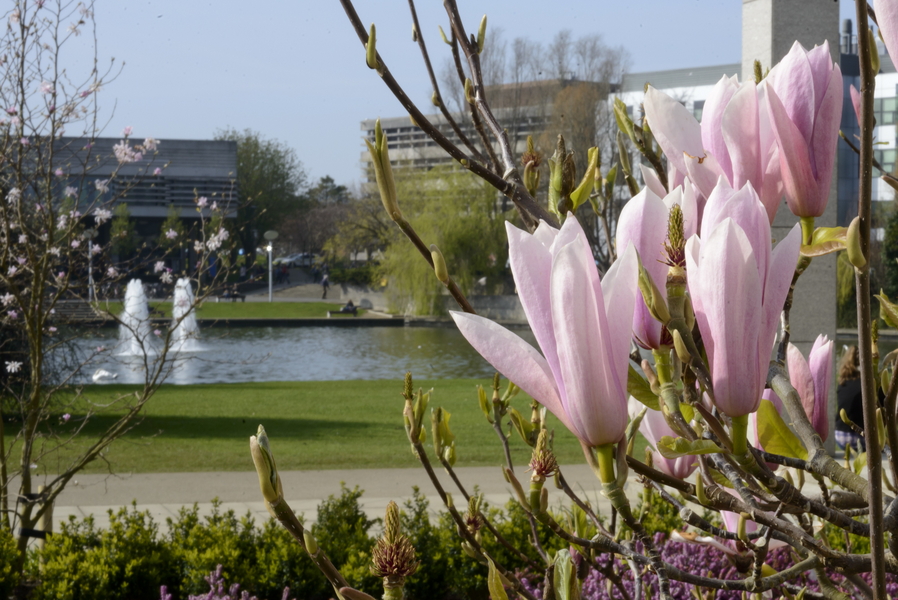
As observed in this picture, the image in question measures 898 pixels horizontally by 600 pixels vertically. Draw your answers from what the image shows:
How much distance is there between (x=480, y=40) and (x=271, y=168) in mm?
53182

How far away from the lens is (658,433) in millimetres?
1022

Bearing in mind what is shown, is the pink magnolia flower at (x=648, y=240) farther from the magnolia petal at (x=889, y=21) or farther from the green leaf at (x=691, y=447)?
the magnolia petal at (x=889, y=21)

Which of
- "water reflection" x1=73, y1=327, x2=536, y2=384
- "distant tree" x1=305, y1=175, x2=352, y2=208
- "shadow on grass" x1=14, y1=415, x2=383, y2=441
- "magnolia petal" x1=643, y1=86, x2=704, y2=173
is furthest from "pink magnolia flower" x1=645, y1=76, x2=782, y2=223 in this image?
"distant tree" x1=305, y1=175, x2=352, y2=208

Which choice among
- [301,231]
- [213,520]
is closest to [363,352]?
[213,520]

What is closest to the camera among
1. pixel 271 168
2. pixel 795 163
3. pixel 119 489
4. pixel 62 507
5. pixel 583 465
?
pixel 795 163

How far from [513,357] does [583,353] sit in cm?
5

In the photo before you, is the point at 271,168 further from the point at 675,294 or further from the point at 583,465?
the point at 675,294

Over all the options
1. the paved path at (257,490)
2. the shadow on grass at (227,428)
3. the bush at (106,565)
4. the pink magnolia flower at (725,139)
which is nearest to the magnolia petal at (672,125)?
the pink magnolia flower at (725,139)

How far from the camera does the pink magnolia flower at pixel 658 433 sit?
0.97 metres

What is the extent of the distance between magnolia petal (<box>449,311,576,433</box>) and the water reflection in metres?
12.2

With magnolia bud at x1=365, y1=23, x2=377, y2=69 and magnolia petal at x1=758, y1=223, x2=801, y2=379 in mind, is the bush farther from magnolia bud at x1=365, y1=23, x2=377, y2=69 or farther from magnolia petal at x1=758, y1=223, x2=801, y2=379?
magnolia petal at x1=758, y1=223, x2=801, y2=379

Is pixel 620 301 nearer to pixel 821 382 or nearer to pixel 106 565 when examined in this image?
pixel 821 382

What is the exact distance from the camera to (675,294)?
523mm

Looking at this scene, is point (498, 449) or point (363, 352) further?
point (363, 352)
